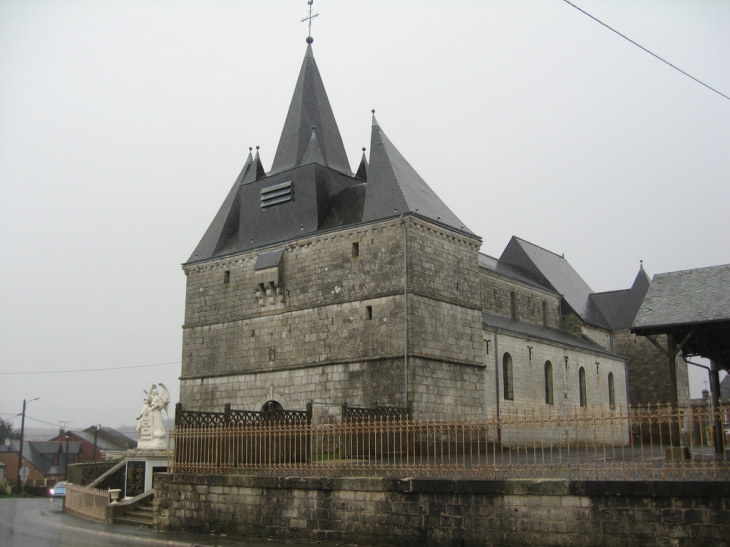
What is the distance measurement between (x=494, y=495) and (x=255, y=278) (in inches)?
678

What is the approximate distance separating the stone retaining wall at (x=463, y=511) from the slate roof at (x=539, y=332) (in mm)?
14271

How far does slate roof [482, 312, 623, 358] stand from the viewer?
101 ft

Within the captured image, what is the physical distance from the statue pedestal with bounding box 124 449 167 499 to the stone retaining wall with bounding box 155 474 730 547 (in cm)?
692

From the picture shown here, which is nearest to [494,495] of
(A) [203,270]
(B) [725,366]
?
(B) [725,366]

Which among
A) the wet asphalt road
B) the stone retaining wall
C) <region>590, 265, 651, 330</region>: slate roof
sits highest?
<region>590, 265, 651, 330</region>: slate roof

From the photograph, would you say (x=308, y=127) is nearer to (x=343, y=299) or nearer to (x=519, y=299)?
(x=343, y=299)

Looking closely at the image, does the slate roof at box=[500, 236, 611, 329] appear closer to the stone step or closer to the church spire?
the church spire

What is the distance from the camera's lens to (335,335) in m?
25.7

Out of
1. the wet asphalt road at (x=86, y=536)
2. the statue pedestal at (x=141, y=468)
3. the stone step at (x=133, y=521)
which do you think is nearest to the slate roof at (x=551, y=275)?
the statue pedestal at (x=141, y=468)

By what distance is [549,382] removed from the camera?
32812 millimetres

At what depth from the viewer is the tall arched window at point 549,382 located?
3252cm

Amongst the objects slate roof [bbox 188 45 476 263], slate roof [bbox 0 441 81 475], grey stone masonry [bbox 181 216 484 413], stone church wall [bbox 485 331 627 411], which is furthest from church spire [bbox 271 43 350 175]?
slate roof [bbox 0 441 81 475]

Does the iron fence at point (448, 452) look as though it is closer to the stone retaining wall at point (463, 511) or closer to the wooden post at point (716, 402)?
the wooden post at point (716, 402)

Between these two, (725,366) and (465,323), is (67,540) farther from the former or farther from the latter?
(725,366)
